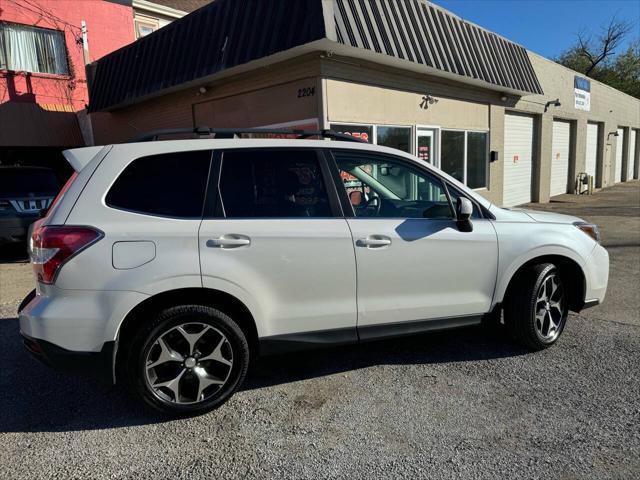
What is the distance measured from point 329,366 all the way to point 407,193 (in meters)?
1.61

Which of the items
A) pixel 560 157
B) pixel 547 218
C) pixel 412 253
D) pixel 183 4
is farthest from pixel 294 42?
pixel 560 157

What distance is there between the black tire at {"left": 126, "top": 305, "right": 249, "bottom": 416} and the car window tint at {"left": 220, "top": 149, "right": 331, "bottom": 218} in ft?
2.35

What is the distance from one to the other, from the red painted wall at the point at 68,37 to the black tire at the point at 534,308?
14738mm

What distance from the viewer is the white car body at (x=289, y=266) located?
281 centimetres

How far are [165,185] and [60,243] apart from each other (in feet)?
2.35

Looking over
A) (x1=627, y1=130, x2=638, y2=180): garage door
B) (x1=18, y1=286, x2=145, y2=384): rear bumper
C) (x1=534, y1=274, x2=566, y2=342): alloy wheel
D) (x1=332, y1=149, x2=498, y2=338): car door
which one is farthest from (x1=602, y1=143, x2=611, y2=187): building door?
(x1=18, y1=286, x2=145, y2=384): rear bumper

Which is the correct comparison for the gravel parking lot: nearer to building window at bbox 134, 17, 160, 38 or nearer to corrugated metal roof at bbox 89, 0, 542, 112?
corrugated metal roof at bbox 89, 0, 542, 112

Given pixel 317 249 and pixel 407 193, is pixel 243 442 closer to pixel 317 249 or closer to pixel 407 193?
pixel 317 249

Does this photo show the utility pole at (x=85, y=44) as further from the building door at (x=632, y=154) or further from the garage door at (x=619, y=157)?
the building door at (x=632, y=154)

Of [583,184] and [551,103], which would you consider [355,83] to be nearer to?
[551,103]

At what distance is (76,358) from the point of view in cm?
284

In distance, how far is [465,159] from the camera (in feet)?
38.0

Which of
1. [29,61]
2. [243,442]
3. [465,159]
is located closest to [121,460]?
[243,442]

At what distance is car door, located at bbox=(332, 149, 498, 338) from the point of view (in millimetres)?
3348
